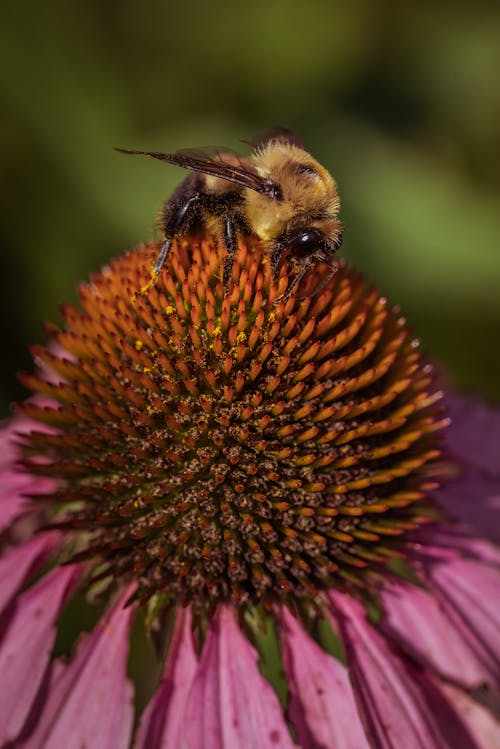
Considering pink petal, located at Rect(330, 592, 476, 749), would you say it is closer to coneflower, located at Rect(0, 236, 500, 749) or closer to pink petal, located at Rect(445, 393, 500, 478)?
coneflower, located at Rect(0, 236, 500, 749)

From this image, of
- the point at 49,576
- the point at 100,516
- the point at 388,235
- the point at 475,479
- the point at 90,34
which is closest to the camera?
the point at 100,516

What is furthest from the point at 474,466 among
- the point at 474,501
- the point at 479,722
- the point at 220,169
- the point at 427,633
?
the point at 220,169

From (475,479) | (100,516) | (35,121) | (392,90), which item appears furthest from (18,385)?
(392,90)

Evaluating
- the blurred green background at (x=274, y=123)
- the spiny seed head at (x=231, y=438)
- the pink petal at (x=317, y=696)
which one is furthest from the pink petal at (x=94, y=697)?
the blurred green background at (x=274, y=123)

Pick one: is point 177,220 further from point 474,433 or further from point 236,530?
point 474,433

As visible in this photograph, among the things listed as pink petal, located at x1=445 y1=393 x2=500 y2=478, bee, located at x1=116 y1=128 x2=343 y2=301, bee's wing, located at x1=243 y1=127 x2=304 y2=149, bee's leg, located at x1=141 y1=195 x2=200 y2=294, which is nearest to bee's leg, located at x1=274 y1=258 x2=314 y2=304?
bee, located at x1=116 y1=128 x2=343 y2=301

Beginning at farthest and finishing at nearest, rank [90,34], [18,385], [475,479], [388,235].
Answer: [90,34] → [388,235] → [18,385] → [475,479]

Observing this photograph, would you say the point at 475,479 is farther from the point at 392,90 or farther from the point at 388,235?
the point at 392,90
